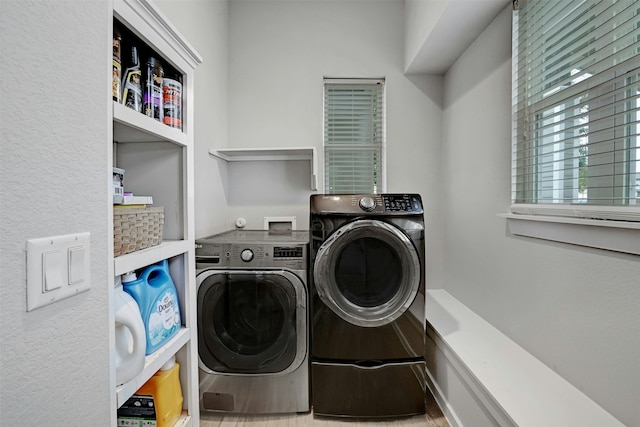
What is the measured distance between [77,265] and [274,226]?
1.90 metres

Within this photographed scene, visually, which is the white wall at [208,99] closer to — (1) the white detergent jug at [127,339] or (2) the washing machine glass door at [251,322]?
(2) the washing machine glass door at [251,322]

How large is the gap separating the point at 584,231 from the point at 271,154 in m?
1.87

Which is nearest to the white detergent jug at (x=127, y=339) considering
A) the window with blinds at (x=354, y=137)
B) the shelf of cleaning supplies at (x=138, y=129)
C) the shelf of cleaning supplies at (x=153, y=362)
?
the shelf of cleaning supplies at (x=153, y=362)

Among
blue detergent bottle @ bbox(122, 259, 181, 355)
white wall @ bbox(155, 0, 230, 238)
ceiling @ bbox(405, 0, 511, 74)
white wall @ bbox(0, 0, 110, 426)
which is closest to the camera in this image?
white wall @ bbox(0, 0, 110, 426)

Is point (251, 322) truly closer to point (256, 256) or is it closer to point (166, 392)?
point (256, 256)

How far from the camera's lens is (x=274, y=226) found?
8.18ft

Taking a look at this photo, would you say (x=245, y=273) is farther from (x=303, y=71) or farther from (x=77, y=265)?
(x=303, y=71)

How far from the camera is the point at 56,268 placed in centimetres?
54

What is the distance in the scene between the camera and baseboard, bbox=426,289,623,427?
42.3 inches

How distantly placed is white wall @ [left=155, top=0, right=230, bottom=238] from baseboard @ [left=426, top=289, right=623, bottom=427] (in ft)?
5.30

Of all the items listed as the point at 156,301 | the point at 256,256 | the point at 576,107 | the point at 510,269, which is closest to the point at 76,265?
the point at 156,301

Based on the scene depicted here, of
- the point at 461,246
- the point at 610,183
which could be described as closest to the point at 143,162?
the point at 610,183

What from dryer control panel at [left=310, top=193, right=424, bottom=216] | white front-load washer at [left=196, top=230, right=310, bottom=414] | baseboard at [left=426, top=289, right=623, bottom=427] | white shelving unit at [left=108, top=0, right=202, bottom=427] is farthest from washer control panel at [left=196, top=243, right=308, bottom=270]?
baseboard at [left=426, top=289, right=623, bottom=427]

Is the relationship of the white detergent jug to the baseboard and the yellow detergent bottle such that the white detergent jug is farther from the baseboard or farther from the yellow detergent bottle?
the baseboard
